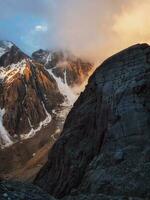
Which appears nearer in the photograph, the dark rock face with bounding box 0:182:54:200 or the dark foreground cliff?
the dark rock face with bounding box 0:182:54:200

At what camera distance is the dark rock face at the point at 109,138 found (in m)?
47.2

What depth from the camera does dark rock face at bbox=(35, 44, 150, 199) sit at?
4716cm

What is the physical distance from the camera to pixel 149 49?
65.9 metres

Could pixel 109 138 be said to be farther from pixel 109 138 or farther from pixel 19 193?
pixel 19 193

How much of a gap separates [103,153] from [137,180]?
11172 mm

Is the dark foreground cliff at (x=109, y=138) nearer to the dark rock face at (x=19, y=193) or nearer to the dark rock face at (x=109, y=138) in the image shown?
the dark rock face at (x=109, y=138)

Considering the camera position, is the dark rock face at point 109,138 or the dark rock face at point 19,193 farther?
the dark rock face at point 109,138

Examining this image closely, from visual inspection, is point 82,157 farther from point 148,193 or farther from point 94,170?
point 148,193

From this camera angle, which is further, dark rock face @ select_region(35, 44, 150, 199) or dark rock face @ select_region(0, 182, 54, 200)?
dark rock face @ select_region(35, 44, 150, 199)

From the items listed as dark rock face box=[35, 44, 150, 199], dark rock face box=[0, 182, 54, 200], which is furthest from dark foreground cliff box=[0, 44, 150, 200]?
dark rock face box=[0, 182, 54, 200]

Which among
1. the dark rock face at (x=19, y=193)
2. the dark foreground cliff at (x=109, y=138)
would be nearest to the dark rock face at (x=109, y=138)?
the dark foreground cliff at (x=109, y=138)

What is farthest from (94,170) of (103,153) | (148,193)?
(148,193)

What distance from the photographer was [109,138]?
58125 millimetres

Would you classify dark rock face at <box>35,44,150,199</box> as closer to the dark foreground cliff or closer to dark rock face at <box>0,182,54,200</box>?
the dark foreground cliff
